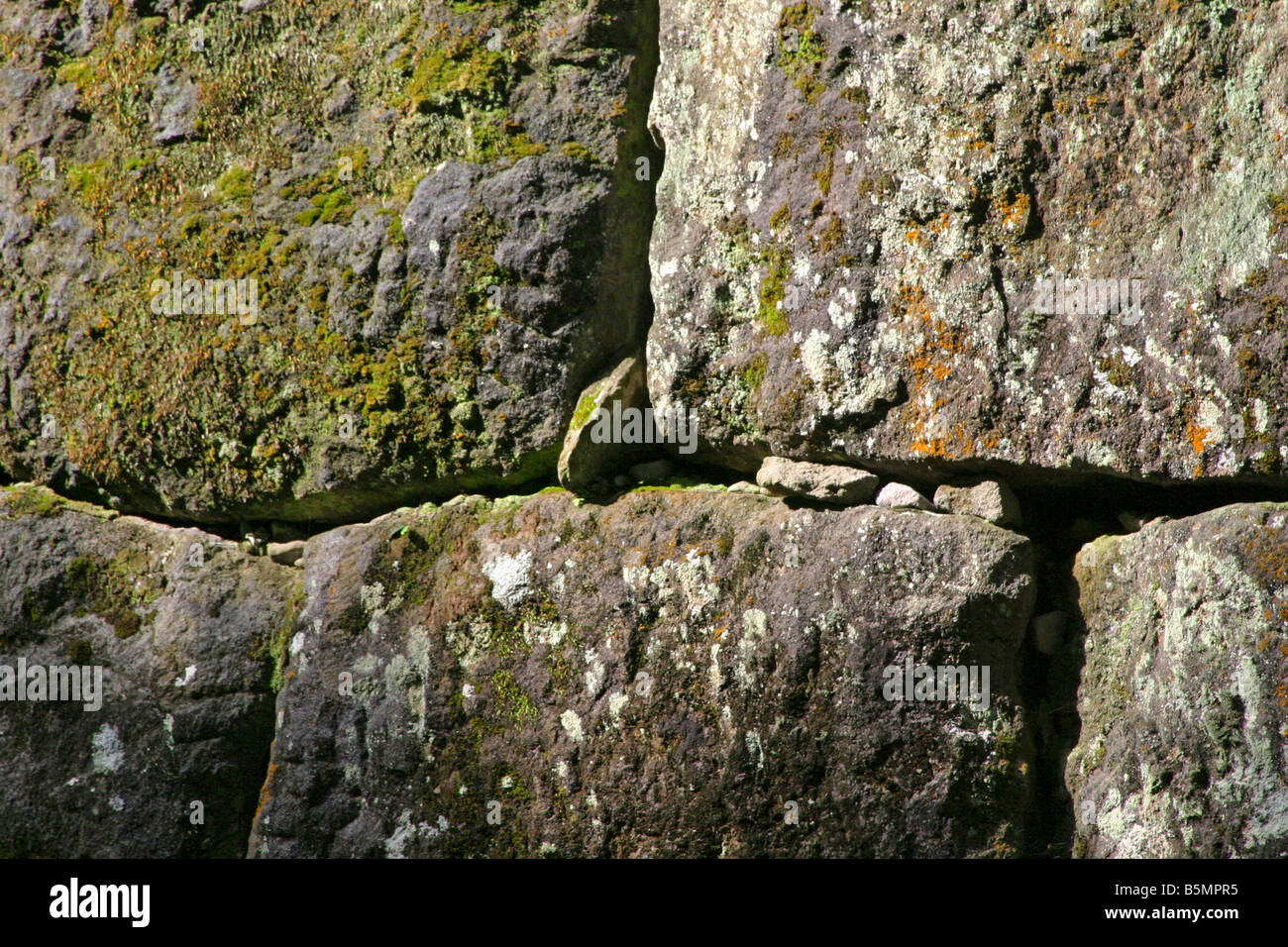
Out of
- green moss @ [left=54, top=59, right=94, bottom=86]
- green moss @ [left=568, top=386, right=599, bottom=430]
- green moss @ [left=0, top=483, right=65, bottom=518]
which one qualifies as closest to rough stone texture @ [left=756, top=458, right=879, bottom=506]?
green moss @ [left=568, top=386, right=599, bottom=430]

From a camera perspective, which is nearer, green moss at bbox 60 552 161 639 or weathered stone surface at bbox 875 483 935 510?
weathered stone surface at bbox 875 483 935 510

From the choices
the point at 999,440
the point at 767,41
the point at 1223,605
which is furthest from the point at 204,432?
the point at 1223,605

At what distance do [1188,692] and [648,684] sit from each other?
0.83 metres

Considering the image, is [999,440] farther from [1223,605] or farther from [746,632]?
[746,632]

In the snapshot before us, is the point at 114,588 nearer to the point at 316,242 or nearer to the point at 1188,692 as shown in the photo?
the point at 316,242

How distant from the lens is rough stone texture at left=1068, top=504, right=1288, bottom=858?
1.45 metres

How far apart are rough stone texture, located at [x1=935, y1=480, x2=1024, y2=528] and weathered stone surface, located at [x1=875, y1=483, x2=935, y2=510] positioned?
29 mm

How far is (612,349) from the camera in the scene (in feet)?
6.37

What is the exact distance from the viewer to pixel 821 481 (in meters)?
1.75

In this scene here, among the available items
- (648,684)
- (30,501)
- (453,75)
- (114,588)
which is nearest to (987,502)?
(648,684)

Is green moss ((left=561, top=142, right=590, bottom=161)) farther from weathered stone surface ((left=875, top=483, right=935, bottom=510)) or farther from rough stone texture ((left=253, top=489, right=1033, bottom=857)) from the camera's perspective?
weathered stone surface ((left=875, top=483, right=935, bottom=510))

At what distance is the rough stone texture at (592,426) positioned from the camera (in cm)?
187

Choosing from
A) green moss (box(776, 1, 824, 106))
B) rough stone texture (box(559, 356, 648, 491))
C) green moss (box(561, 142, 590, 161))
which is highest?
green moss (box(776, 1, 824, 106))

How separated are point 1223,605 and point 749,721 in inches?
28.7
